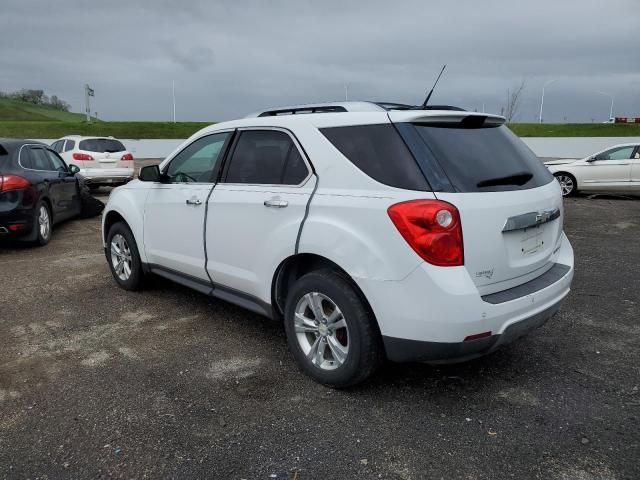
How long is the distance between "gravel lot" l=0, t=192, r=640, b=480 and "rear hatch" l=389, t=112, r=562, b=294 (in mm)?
783

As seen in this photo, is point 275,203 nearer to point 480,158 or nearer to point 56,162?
point 480,158

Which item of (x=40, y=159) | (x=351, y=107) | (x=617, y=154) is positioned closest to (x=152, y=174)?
(x=351, y=107)

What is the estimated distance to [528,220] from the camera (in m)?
2.98

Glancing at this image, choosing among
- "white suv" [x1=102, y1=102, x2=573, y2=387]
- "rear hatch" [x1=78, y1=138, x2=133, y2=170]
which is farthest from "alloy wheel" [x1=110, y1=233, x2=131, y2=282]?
"rear hatch" [x1=78, y1=138, x2=133, y2=170]

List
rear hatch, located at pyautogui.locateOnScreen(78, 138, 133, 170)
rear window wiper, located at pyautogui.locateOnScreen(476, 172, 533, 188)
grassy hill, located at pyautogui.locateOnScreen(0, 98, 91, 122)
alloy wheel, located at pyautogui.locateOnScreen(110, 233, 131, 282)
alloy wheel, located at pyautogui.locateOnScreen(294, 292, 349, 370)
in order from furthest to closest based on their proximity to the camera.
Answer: grassy hill, located at pyautogui.locateOnScreen(0, 98, 91, 122) → rear hatch, located at pyautogui.locateOnScreen(78, 138, 133, 170) → alloy wheel, located at pyautogui.locateOnScreen(110, 233, 131, 282) → alloy wheel, located at pyautogui.locateOnScreen(294, 292, 349, 370) → rear window wiper, located at pyautogui.locateOnScreen(476, 172, 533, 188)

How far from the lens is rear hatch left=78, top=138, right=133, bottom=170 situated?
549 inches

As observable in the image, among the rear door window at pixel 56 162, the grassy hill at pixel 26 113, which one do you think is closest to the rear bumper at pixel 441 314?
the rear door window at pixel 56 162

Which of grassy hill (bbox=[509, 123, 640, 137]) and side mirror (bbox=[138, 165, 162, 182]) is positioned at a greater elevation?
grassy hill (bbox=[509, 123, 640, 137])

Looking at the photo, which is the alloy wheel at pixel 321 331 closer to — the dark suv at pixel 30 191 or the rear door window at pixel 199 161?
the rear door window at pixel 199 161

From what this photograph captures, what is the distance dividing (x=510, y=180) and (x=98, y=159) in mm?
13141

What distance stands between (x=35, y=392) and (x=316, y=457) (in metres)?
1.85

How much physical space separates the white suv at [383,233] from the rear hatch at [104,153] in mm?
11337

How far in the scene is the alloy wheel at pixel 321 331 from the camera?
311cm

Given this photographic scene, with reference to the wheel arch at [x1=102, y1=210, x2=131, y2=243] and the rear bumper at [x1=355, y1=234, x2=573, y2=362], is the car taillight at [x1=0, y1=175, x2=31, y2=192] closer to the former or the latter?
the wheel arch at [x1=102, y1=210, x2=131, y2=243]
